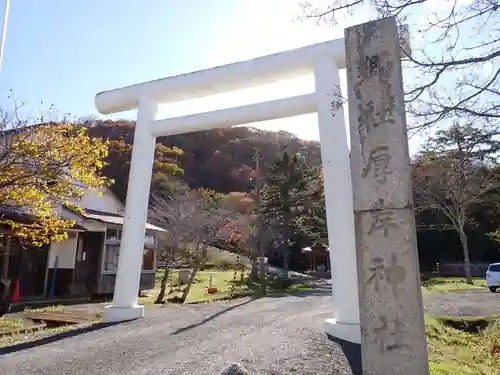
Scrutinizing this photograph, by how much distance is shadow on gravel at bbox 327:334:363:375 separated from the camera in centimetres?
482

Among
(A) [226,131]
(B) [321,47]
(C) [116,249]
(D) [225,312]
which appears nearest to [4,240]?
(C) [116,249]

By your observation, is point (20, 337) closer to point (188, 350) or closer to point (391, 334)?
point (188, 350)

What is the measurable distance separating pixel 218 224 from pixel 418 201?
10691 mm

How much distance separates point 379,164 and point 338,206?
3446mm

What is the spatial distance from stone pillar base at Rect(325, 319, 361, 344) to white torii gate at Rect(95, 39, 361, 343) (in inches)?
0.6

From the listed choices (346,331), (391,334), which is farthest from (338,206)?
(391,334)

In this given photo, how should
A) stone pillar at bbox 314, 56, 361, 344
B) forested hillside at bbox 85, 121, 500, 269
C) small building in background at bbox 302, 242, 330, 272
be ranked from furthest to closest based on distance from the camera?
small building in background at bbox 302, 242, 330, 272
forested hillside at bbox 85, 121, 500, 269
stone pillar at bbox 314, 56, 361, 344

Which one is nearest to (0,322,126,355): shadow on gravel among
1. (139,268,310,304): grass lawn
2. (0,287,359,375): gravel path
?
(0,287,359,375): gravel path

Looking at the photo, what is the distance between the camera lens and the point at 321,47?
23.7ft

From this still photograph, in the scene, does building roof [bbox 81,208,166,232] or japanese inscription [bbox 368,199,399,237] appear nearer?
japanese inscription [bbox 368,199,399,237]

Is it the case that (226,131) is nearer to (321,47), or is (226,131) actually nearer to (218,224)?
(218,224)

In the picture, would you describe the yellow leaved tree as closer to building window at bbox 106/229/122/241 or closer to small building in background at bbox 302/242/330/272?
building window at bbox 106/229/122/241

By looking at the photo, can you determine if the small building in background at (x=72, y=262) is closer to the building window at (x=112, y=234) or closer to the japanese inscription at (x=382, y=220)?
the building window at (x=112, y=234)

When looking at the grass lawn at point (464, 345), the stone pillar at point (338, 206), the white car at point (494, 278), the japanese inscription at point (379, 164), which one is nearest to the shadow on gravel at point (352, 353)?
the stone pillar at point (338, 206)
